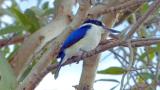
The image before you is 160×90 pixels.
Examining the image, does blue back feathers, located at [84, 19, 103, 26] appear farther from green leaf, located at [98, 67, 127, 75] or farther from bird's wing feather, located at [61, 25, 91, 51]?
green leaf, located at [98, 67, 127, 75]

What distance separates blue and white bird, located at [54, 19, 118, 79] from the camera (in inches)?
53.4

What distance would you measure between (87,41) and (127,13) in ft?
0.64

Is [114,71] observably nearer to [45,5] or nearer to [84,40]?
[84,40]

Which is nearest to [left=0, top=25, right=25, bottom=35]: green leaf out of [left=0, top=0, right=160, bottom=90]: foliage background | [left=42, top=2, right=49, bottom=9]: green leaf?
[left=0, top=0, right=160, bottom=90]: foliage background

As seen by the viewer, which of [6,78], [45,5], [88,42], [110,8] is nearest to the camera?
[6,78]

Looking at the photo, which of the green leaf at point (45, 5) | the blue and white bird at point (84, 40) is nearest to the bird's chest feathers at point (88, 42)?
the blue and white bird at point (84, 40)

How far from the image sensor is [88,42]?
1418 millimetres

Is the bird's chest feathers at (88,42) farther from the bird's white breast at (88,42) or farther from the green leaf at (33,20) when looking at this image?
the green leaf at (33,20)

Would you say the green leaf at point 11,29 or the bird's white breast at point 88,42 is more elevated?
the green leaf at point 11,29

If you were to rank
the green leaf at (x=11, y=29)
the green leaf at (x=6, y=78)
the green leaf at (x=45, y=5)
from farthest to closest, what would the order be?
the green leaf at (x=45, y=5) < the green leaf at (x=11, y=29) < the green leaf at (x=6, y=78)

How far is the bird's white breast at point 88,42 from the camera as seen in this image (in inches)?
53.6

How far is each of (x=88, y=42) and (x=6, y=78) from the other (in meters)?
0.39

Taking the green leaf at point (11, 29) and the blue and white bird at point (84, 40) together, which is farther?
the green leaf at point (11, 29)

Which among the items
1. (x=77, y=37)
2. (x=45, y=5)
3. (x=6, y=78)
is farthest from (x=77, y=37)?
(x=45, y=5)
